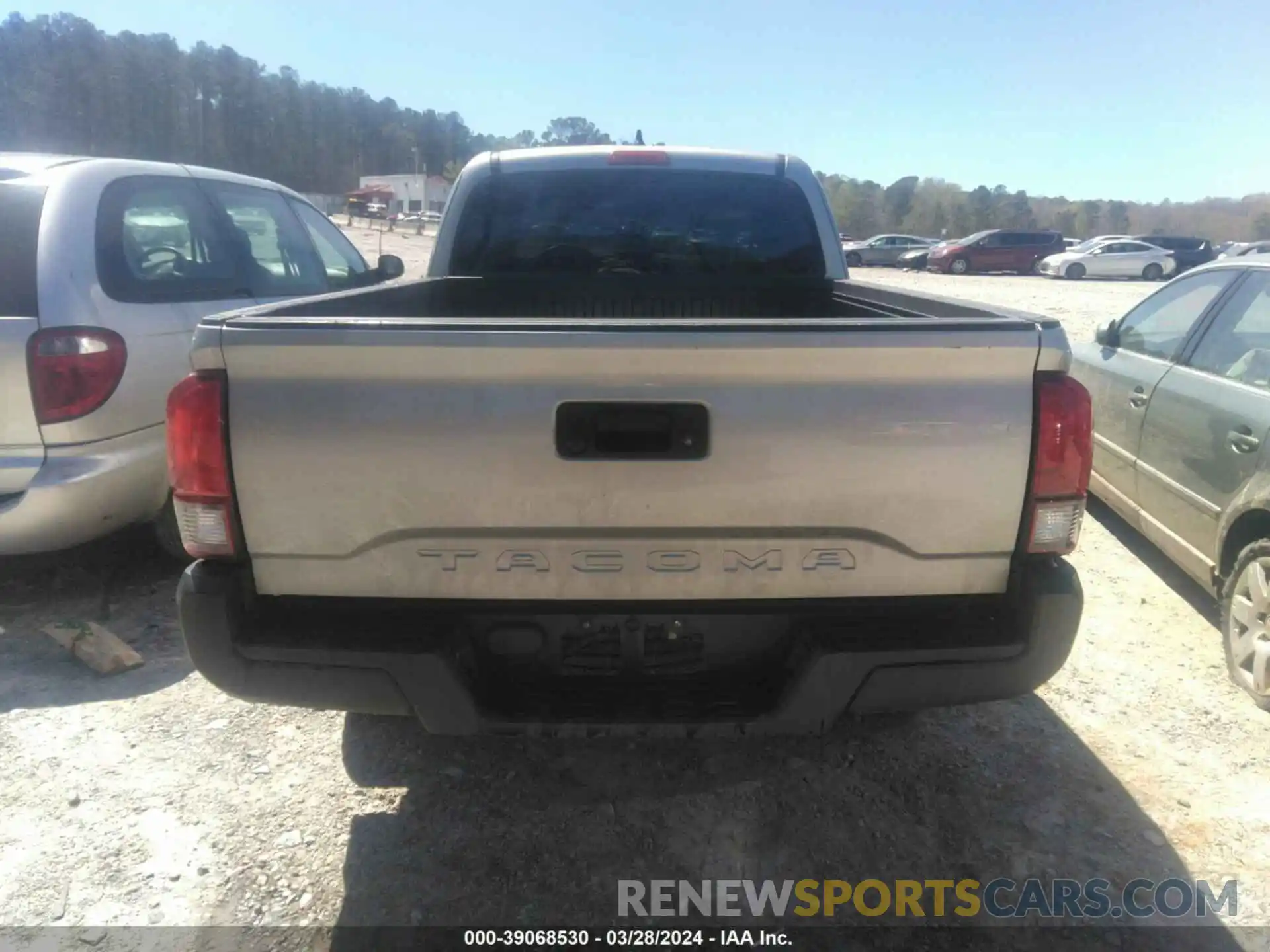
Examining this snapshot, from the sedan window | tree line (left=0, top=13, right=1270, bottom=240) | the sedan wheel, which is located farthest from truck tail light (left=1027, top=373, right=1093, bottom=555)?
tree line (left=0, top=13, right=1270, bottom=240)

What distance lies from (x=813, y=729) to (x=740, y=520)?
550 mm

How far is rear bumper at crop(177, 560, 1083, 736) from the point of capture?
2076 mm

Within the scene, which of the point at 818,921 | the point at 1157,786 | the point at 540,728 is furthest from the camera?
the point at 1157,786

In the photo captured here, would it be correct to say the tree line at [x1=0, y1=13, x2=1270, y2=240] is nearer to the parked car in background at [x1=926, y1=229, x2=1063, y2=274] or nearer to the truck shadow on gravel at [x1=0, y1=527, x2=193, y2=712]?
the parked car in background at [x1=926, y1=229, x2=1063, y2=274]

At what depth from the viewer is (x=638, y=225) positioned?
4.02m

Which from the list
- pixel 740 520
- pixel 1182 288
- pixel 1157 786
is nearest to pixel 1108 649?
pixel 1157 786

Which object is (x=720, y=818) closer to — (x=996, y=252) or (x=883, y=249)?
(x=996, y=252)

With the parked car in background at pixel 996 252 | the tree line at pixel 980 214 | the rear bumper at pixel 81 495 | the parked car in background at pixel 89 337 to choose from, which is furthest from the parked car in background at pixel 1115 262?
the rear bumper at pixel 81 495

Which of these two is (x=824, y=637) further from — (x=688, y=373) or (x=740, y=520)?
(x=688, y=373)

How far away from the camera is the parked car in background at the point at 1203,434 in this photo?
348 cm

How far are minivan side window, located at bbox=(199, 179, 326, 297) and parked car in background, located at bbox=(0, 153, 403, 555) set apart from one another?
0.35 metres

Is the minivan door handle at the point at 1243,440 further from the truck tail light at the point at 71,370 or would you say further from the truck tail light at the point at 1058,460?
the truck tail light at the point at 71,370

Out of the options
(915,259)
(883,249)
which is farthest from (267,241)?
(883,249)

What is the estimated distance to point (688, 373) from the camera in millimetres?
1956
